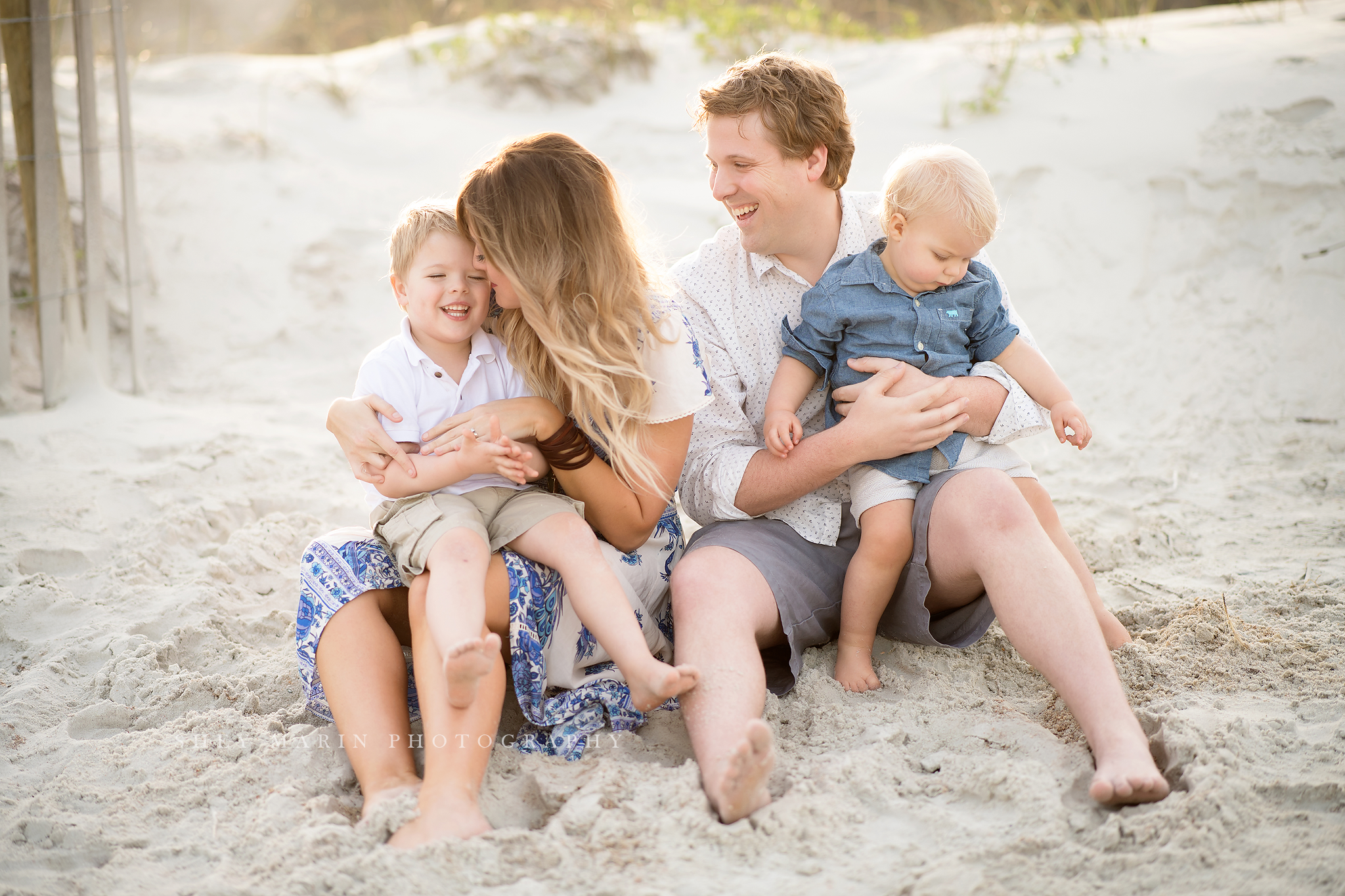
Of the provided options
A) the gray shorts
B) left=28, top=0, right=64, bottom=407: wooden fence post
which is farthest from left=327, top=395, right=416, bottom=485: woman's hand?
left=28, top=0, right=64, bottom=407: wooden fence post

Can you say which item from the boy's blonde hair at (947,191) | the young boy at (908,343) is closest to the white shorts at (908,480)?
the young boy at (908,343)

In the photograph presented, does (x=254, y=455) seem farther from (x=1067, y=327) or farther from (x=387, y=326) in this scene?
(x=1067, y=327)

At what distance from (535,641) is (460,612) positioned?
0.25 m

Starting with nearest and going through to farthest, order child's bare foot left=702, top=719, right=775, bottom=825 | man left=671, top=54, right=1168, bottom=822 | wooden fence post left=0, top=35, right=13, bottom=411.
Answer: child's bare foot left=702, top=719, right=775, bottom=825 → man left=671, top=54, right=1168, bottom=822 → wooden fence post left=0, top=35, right=13, bottom=411

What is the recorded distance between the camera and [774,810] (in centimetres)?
187

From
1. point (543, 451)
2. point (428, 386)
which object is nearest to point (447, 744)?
point (543, 451)

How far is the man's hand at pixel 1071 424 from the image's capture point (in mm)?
2365

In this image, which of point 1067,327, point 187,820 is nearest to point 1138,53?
point 1067,327

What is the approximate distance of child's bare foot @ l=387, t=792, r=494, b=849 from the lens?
1.82 metres

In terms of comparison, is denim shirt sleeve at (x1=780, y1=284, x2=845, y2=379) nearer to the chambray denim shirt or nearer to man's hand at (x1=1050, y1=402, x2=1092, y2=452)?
Result: the chambray denim shirt

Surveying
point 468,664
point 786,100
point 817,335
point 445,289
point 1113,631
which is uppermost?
point 786,100

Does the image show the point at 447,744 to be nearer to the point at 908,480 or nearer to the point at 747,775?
the point at 747,775

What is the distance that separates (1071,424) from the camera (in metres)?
2.38

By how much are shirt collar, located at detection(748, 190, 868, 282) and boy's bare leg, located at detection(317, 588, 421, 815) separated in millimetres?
1288
